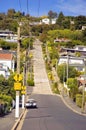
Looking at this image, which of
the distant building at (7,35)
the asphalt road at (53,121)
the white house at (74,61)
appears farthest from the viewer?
the distant building at (7,35)

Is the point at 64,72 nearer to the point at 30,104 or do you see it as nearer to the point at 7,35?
the point at 30,104

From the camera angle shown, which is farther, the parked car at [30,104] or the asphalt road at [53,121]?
the parked car at [30,104]

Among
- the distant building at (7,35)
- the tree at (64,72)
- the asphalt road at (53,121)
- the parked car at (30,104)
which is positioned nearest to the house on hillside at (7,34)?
the distant building at (7,35)

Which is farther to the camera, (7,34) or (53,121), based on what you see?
(7,34)

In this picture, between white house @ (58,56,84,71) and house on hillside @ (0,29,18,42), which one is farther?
house on hillside @ (0,29,18,42)

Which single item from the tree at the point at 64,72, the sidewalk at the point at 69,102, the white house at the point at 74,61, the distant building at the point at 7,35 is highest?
the distant building at the point at 7,35

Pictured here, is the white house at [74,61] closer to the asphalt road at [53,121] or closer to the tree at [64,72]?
the tree at [64,72]

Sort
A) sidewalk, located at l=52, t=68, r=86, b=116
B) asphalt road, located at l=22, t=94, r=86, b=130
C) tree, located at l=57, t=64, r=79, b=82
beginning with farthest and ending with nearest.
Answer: tree, located at l=57, t=64, r=79, b=82 → sidewalk, located at l=52, t=68, r=86, b=116 → asphalt road, located at l=22, t=94, r=86, b=130

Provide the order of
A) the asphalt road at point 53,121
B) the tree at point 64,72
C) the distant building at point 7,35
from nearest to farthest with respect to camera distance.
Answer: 1. the asphalt road at point 53,121
2. the tree at point 64,72
3. the distant building at point 7,35

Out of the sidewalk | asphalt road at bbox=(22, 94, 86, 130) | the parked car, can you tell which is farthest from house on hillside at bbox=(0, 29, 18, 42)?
the parked car

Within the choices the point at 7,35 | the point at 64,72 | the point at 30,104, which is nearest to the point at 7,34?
the point at 7,35

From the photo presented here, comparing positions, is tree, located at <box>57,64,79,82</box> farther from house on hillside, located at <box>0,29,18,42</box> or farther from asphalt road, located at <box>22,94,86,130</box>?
house on hillside, located at <box>0,29,18,42</box>

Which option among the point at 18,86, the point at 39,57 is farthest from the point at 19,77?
the point at 39,57

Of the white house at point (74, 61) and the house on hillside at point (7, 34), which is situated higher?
the house on hillside at point (7, 34)
